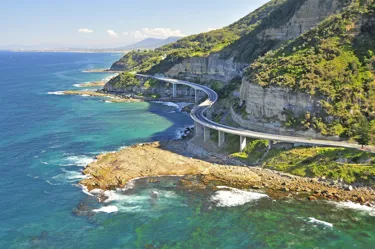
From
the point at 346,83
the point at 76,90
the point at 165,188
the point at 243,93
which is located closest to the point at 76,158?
the point at 165,188

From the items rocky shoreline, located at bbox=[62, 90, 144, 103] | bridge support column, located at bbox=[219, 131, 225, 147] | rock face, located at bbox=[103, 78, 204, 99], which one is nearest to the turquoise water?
bridge support column, located at bbox=[219, 131, 225, 147]

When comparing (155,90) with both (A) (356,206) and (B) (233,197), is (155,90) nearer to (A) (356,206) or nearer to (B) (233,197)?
(B) (233,197)

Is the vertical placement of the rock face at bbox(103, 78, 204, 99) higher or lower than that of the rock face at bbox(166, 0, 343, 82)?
lower

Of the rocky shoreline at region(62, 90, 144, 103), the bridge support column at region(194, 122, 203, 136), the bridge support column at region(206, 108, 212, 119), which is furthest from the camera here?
the rocky shoreline at region(62, 90, 144, 103)

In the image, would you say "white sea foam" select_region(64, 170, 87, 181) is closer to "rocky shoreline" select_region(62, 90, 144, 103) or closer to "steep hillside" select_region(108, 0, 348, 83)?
"steep hillside" select_region(108, 0, 348, 83)

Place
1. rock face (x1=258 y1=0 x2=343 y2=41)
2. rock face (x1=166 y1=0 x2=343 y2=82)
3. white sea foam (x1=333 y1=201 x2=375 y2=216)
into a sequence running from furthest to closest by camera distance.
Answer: rock face (x1=166 y1=0 x2=343 y2=82) < rock face (x1=258 y1=0 x2=343 y2=41) < white sea foam (x1=333 y1=201 x2=375 y2=216)

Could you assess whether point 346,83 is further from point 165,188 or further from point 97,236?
point 97,236
